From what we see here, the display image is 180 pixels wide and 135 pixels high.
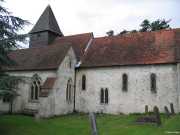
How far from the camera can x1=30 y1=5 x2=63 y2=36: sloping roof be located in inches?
1444

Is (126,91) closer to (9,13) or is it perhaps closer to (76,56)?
(76,56)

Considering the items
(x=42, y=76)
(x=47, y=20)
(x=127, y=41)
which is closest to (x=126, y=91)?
(x=127, y=41)

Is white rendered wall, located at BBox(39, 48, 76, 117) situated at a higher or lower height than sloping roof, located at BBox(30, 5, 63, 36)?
lower

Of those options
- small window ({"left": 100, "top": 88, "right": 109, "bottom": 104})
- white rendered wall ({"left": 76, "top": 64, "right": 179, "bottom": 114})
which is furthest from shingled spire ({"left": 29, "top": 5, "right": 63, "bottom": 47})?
small window ({"left": 100, "top": 88, "right": 109, "bottom": 104})

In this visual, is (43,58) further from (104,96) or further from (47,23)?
(47,23)

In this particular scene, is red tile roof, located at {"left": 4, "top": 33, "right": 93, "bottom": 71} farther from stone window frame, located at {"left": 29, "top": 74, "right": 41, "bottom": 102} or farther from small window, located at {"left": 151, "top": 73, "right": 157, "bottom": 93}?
small window, located at {"left": 151, "top": 73, "right": 157, "bottom": 93}

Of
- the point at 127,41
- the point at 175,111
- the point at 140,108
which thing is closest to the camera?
the point at 175,111

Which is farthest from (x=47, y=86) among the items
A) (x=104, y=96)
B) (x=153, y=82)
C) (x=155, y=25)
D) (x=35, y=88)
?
(x=155, y=25)

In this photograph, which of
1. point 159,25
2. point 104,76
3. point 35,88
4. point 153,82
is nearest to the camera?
point 153,82

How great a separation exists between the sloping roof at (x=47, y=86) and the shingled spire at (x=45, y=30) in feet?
36.4

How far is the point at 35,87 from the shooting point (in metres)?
28.7

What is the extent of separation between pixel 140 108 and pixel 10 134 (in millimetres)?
13817

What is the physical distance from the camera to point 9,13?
15648mm

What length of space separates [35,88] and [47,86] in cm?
362
